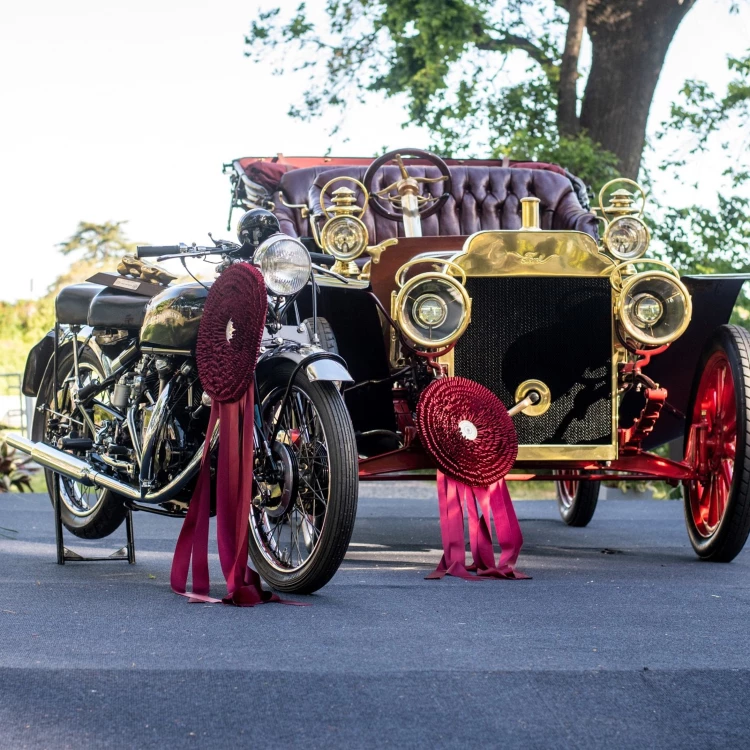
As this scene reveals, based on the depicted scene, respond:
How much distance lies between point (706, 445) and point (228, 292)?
7.00 ft

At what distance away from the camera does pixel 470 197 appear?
6.88 m

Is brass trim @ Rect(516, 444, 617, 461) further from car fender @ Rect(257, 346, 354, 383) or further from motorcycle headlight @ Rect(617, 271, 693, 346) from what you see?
car fender @ Rect(257, 346, 354, 383)

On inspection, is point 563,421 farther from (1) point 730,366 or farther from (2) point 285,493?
(2) point 285,493

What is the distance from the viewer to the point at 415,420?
4684mm

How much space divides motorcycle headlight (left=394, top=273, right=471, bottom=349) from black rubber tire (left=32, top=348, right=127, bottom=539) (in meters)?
1.17

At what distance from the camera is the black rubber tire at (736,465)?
4.59 meters

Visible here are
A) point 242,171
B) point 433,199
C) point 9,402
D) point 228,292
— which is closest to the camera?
point 228,292

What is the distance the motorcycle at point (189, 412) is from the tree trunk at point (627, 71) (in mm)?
9674

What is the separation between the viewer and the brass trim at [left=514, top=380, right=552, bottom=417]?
486cm

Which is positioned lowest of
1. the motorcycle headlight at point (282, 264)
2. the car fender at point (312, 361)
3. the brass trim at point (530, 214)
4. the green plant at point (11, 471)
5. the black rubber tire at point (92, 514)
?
the green plant at point (11, 471)

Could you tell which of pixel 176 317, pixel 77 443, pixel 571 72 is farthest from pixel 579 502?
pixel 571 72

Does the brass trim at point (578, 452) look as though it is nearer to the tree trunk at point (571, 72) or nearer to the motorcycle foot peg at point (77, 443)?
the motorcycle foot peg at point (77, 443)

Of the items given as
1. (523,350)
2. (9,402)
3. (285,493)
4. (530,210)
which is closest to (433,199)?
(530,210)

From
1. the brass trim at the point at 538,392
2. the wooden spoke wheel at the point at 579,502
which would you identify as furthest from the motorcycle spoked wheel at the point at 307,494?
the wooden spoke wheel at the point at 579,502
